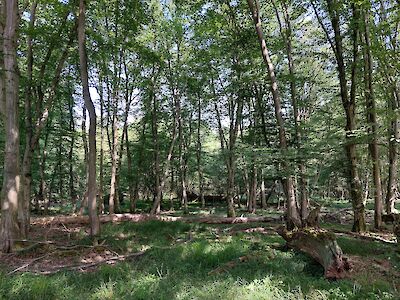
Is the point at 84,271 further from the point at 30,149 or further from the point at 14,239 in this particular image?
the point at 30,149

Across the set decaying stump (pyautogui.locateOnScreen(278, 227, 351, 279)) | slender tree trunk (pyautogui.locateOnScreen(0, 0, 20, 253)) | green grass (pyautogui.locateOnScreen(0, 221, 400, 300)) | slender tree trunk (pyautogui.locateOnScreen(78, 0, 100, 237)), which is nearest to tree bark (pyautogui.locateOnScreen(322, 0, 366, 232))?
green grass (pyautogui.locateOnScreen(0, 221, 400, 300))

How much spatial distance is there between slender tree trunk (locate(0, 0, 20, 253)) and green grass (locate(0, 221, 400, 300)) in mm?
2328

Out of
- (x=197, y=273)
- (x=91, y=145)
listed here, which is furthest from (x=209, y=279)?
(x=91, y=145)

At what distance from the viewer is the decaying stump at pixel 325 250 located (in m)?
4.75

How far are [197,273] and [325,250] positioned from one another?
2.29 m

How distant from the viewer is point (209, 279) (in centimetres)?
500

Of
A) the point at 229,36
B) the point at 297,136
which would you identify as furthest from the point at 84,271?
the point at 229,36

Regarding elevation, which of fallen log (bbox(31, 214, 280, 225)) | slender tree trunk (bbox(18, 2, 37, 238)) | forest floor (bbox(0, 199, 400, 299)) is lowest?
fallen log (bbox(31, 214, 280, 225))

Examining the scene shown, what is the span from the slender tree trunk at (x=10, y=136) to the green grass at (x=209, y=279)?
7.64ft

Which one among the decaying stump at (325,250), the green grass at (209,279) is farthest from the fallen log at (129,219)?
the decaying stump at (325,250)

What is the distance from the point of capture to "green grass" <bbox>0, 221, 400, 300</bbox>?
416 centimetres

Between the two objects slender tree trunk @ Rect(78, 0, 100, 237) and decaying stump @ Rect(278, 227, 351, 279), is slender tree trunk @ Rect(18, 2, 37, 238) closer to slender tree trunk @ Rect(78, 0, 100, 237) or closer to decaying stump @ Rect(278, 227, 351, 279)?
slender tree trunk @ Rect(78, 0, 100, 237)

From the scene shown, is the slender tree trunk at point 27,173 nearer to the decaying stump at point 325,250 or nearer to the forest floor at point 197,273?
the forest floor at point 197,273

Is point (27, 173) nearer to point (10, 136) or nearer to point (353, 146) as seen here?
point (10, 136)
